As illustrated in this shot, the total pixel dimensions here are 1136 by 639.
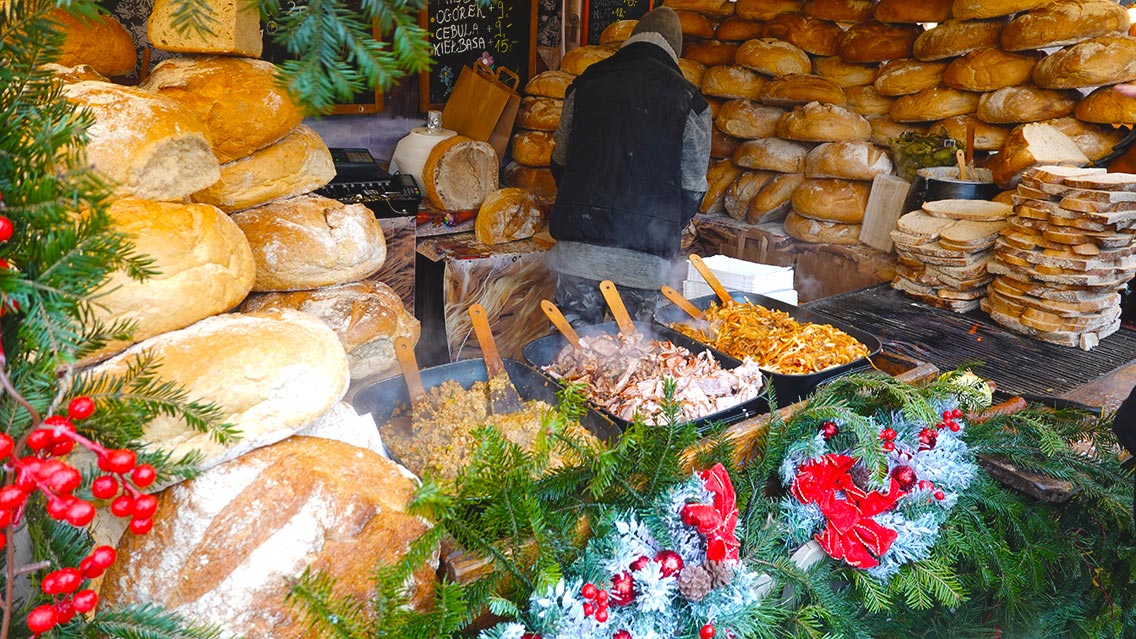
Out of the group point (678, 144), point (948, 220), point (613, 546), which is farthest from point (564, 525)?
point (948, 220)

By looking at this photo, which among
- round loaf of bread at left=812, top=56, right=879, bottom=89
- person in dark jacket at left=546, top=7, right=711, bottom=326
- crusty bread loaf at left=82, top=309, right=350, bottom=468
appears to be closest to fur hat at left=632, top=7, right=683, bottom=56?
person in dark jacket at left=546, top=7, right=711, bottom=326

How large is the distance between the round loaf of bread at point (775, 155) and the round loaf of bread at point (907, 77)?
68 cm

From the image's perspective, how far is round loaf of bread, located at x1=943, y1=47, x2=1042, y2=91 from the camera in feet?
15.2

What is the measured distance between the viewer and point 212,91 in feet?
5.98

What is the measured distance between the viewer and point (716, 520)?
139cm

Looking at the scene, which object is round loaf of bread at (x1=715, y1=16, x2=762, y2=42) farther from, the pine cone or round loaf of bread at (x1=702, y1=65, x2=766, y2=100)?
the pine cone

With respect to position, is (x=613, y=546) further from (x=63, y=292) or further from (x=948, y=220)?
(x=948, y=220)

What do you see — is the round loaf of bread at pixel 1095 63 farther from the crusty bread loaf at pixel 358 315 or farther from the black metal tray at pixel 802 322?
the crusty bread loaf at pixel 358 315

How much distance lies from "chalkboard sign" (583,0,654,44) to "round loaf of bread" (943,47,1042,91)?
2.69m

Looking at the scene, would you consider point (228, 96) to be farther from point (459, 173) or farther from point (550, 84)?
point (550, 84)

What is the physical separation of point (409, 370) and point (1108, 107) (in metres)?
4.43

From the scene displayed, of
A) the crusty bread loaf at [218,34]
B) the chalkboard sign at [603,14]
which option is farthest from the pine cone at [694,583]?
the chalkboard sign at [603,14]

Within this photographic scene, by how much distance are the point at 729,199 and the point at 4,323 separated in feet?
17.8

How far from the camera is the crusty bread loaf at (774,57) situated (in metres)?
5.52
